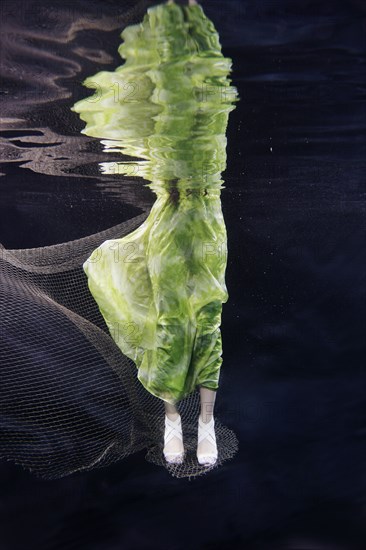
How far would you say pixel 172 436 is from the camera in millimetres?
5469

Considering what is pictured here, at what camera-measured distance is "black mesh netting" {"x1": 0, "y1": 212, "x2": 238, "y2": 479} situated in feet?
19.1

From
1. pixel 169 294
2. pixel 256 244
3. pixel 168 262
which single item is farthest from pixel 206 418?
pixel 256 244

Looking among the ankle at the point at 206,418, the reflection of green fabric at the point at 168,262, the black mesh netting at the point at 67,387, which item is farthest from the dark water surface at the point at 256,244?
the ankle at the point at 206,418

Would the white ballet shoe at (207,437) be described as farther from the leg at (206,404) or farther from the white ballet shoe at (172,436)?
the white ballet shoe at (172,436)

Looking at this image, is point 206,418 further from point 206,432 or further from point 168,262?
point 168,262

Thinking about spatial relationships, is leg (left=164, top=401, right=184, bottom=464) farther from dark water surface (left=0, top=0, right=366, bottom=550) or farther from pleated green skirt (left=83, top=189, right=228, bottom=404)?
dark water surface (left=0, top=0, right=366, bottom=550)

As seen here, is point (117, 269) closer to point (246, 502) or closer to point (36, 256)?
point (36, 256)

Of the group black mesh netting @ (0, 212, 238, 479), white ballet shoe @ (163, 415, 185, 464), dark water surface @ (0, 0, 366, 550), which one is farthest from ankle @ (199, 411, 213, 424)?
dark water surface @ (0, 0, 366, 550)

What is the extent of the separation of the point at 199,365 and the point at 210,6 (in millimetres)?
3174

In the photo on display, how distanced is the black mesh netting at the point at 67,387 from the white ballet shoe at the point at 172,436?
2.5 inches

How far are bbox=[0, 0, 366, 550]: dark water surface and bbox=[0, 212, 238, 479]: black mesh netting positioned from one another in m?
1.47

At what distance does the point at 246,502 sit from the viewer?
8.74 meters

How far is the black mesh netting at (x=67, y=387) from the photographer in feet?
19.1

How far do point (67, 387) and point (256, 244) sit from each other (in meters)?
7.24
